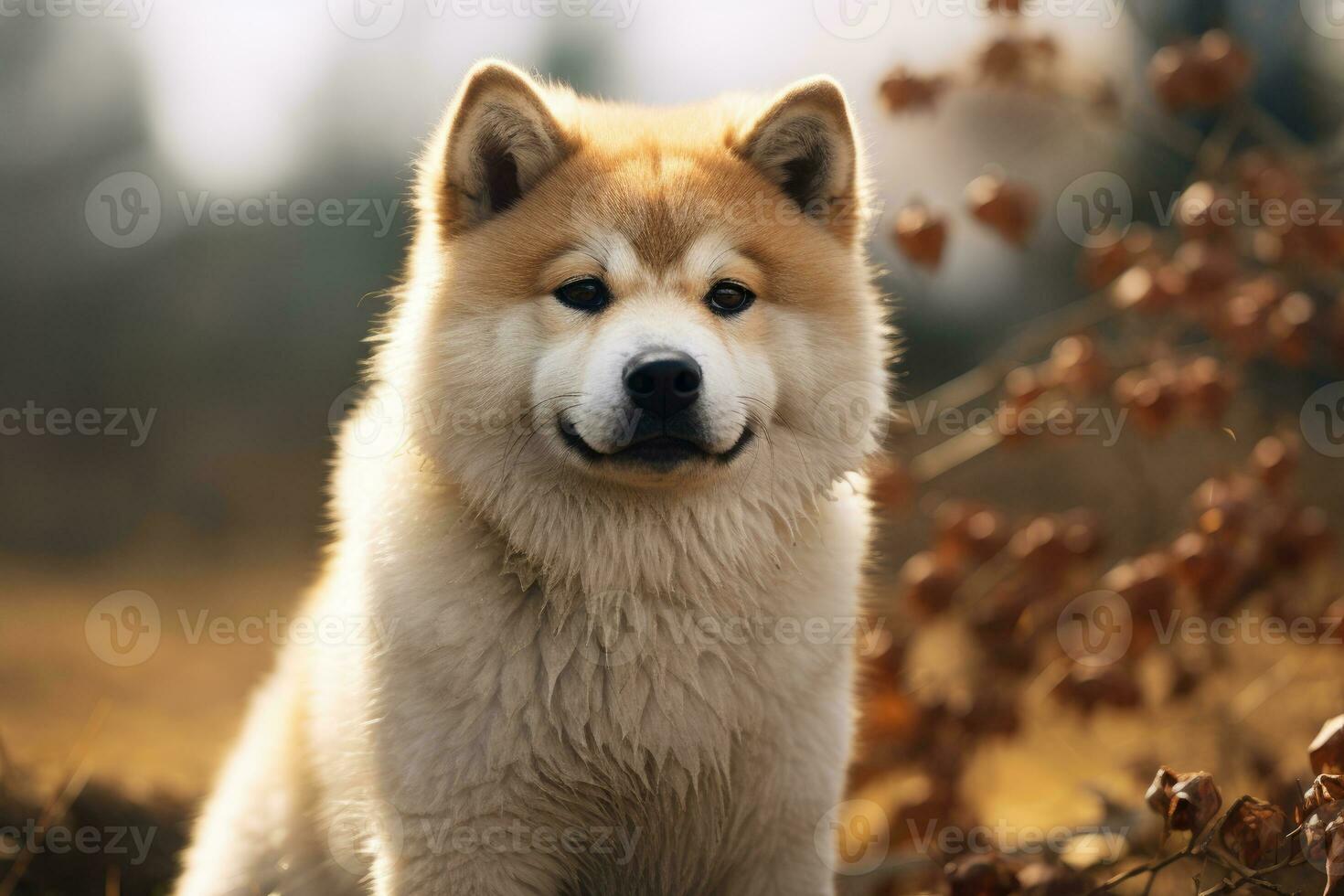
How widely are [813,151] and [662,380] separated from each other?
3.22 feet

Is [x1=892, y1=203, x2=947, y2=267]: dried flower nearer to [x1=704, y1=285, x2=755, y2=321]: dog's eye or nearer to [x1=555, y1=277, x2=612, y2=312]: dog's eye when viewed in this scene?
[x1=704, y1=285, x2=755, y2=321]: dog's eye

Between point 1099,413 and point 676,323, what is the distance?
3.32m

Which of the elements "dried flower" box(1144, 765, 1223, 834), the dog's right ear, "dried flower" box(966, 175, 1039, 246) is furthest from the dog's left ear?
"dried flower" box(1144, 765, 1223, 834)

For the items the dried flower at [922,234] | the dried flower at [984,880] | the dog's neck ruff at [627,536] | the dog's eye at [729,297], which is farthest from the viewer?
the dried flower at [922,234]

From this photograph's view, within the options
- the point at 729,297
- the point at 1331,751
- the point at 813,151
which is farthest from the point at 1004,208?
the point at 1331,751

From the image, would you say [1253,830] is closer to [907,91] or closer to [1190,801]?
[1190,801]

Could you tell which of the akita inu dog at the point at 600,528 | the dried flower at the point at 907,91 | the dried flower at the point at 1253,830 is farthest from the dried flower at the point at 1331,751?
the dried flower at the point at 907,91

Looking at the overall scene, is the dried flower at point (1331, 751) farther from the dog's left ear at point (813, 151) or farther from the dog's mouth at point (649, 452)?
the dog's left ear at point (813, 151)

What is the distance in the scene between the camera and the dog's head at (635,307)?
2.62 meters

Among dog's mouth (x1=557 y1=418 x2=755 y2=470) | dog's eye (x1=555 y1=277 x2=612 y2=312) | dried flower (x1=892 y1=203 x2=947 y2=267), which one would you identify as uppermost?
dog's eye (x1=555 y1=277 x2=612 y2=312)

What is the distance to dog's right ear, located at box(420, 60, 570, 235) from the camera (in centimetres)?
281

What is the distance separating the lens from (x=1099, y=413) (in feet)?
17.3

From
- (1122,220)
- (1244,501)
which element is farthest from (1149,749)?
(1122,220)

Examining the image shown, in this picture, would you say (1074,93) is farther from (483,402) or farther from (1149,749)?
(483,402)
